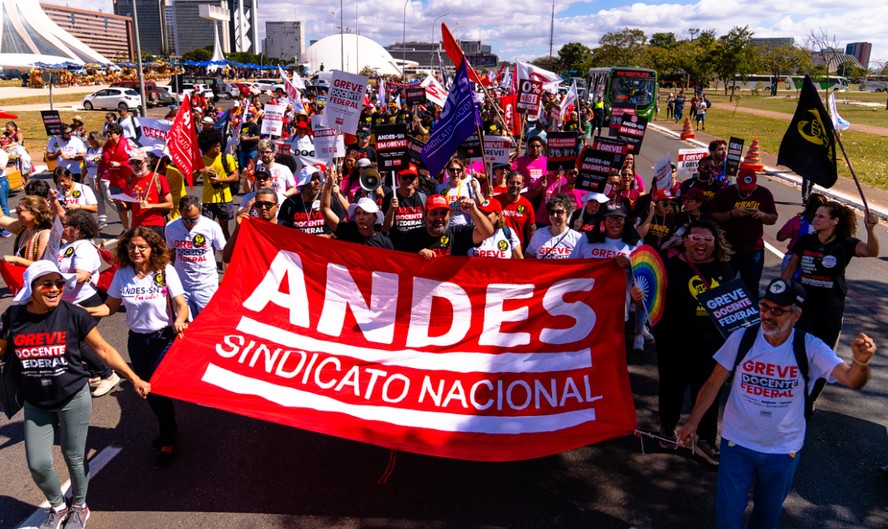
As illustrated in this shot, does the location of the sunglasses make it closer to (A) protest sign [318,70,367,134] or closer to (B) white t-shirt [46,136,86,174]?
(A) protest sign [318,70,367,134]


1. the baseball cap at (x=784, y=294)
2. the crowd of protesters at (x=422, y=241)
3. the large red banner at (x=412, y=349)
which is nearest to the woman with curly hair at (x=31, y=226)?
the crowd of protesters at (x=422, y=241)

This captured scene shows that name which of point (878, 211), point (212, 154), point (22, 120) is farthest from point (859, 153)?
point (22, 120)

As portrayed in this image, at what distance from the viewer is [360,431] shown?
4121 mm

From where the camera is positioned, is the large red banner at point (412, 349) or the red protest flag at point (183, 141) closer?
the large red banner at point (412, 349)

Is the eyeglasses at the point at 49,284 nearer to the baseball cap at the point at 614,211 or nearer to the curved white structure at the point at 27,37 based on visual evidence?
the baseball cap at the point at 614,211

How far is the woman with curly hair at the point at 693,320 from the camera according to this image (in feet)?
15.4

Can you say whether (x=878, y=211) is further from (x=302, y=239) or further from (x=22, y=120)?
(x=22, y=120)

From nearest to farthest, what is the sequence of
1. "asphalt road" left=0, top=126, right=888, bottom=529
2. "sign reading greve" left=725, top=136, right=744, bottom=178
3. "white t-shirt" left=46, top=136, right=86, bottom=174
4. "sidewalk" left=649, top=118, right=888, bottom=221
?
"asphalt road" left=0, top=126, right=888, bottom=529 < "sign reading greve" left=725, top=136, right=744, bottom=178 < "white t-shirt" left=46, top=136, right=86, bottom=174 < "sidewalk" left=649, top=118, right=888, bottom=221

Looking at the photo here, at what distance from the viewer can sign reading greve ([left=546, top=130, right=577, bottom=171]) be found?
8391mm

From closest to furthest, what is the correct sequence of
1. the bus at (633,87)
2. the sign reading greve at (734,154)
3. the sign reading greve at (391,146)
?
the sign reading greve at (391,146)
the sign reading greve at (734,154)
the bus at (633,87)

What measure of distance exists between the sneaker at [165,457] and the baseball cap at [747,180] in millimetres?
6153

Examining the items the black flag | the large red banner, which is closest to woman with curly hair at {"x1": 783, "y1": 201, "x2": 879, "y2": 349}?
the black flag

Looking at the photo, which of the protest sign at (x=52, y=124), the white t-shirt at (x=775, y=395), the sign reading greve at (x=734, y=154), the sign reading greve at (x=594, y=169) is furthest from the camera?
the protest sign at (x=52, y=124)

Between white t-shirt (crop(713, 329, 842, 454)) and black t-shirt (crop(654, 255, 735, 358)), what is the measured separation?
1.20m
